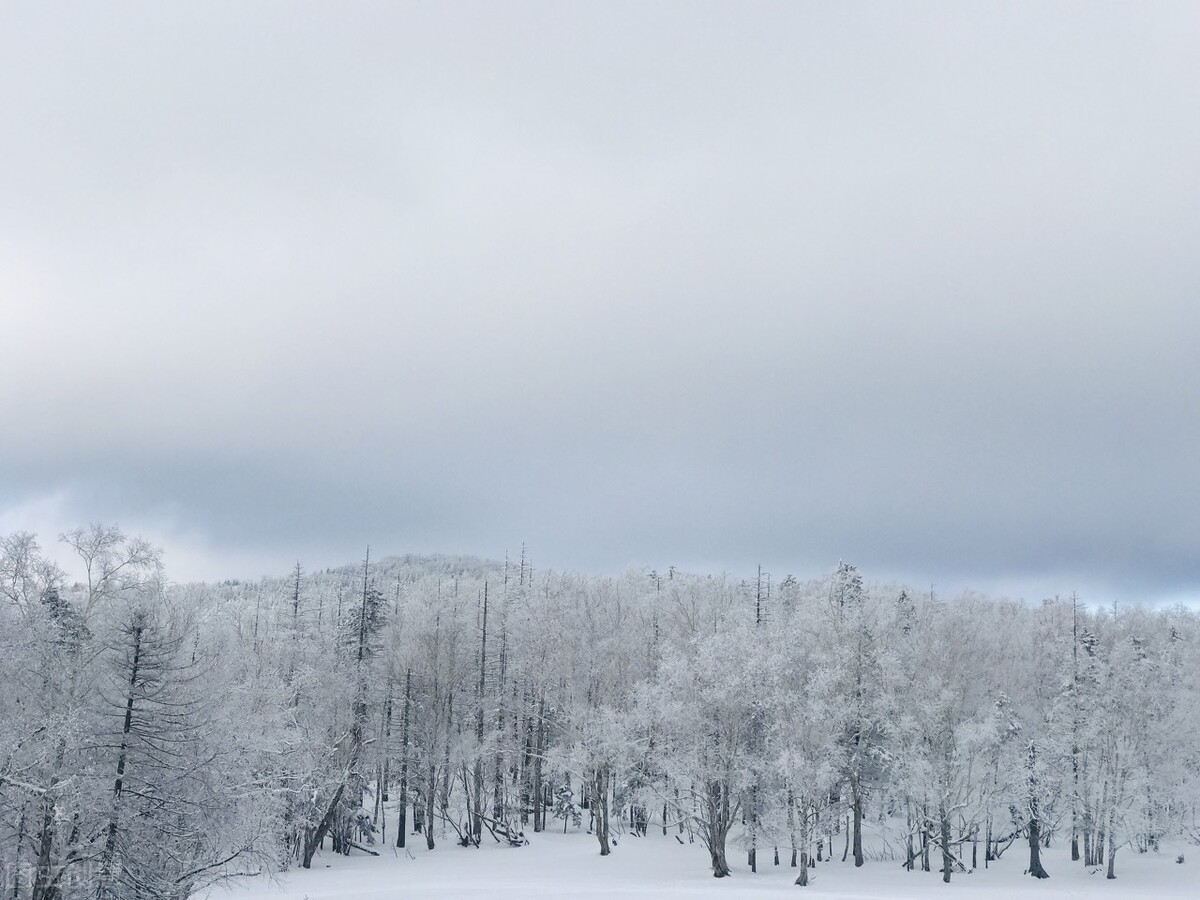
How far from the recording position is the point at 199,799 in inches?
1122

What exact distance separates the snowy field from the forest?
1572mm

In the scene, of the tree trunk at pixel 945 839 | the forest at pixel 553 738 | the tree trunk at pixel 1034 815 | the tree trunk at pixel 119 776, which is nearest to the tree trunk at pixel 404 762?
the forest at pixel 553 738

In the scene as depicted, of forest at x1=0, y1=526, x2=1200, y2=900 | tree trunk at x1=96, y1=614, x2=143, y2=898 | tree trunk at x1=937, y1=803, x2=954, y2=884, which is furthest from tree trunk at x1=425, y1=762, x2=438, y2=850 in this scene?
tree trunk at x1=96, y1=614, x2=143, y2=898

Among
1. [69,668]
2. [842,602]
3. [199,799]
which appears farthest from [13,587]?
[842,602]

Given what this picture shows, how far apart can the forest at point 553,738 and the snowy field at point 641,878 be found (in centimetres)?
157

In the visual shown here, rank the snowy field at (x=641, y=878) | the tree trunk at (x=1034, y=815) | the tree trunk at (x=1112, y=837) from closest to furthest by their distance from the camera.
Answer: the snowy field at (x=641, y=878) < the tree trunk at (x=1034, y=815) < the tree trunk at (x=1112, y=837)

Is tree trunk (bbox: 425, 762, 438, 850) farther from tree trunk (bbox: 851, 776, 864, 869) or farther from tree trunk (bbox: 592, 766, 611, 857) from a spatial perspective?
tree trunk (bbox: 851, 776, 864, 869)

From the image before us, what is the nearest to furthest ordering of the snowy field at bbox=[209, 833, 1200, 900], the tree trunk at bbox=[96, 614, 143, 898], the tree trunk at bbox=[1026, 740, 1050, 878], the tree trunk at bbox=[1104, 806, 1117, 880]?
the tree trunk at bbox=[96, 614, 143, 898] → the snowy field at bbox=[209, 833, 1200, 900] → the tree trunk at bbox=[1026, 740, 1050, 878] → the tree trunk at bbox=[1104, 806, 1117, 880]

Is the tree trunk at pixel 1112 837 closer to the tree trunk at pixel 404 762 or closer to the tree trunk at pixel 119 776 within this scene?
the tree trunk at pixel 404 762

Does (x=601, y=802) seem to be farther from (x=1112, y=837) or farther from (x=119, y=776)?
(x=119, y=776)

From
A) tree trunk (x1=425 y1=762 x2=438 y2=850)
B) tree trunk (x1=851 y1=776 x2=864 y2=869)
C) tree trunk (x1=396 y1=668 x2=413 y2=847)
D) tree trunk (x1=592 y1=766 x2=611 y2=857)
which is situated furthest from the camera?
tree trunk (x1=425 y1=762 x2=438 y2=850)

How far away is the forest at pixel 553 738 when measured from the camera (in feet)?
91.2

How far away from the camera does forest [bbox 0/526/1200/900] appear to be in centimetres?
2780

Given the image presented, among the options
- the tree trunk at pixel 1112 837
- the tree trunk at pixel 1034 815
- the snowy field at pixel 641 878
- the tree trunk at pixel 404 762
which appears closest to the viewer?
the snowy field at pixel 641 878
